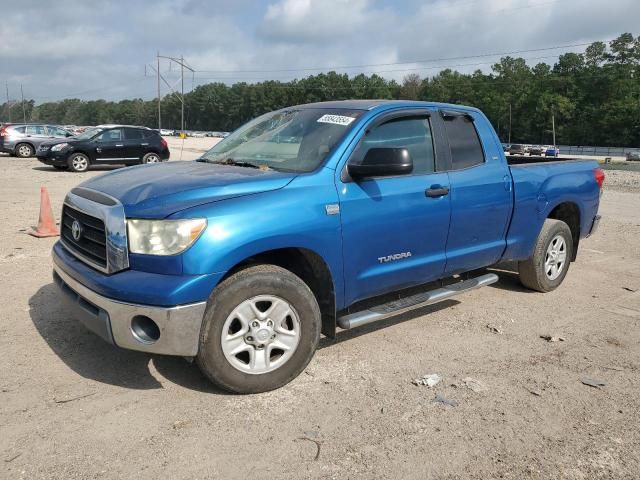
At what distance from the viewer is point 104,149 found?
60.1 feet

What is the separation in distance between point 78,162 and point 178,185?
16214mm

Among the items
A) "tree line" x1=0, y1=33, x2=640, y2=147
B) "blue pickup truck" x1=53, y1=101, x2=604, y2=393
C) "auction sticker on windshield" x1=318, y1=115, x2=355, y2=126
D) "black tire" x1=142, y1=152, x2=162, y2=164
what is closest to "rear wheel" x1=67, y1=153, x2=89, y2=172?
"black tire" x1=142, y1=152, x2=162, y2=164

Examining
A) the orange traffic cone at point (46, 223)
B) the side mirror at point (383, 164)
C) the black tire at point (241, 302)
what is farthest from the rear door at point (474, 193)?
the orange traffic cone at point (46, 223)

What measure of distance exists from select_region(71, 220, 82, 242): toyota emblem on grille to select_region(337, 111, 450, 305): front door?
69.1 inches

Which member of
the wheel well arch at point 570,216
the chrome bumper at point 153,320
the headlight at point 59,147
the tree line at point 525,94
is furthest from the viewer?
the tree line at point 525,94

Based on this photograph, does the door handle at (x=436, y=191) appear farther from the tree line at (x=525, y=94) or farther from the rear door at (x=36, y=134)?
the tree line at (x=525, y=94)

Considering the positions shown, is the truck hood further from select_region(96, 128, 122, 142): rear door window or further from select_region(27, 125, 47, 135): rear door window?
select_region(27, 125, 47, 135): rear door window

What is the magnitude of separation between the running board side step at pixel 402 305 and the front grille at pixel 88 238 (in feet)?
5.38

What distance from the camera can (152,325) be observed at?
318cm

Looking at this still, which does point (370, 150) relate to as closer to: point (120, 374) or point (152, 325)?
point (152, 325)

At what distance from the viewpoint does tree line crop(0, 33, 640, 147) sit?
9350 cm

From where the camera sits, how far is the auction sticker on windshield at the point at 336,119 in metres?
4.07

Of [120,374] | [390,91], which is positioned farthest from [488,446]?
[390,91]

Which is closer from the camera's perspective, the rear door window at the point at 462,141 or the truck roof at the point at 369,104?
the truck roof at the point at 369,104
